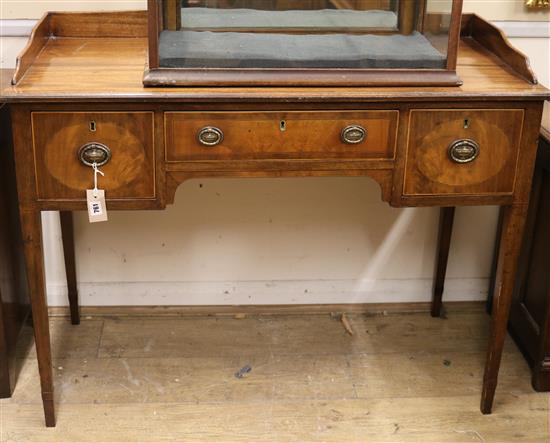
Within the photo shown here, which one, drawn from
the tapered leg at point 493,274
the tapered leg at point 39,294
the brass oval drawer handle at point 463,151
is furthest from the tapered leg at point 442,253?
the tapered leg at point 39,294

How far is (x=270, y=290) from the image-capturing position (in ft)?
9.16

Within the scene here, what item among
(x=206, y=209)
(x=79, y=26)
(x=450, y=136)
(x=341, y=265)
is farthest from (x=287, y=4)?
(x=341, y=265)

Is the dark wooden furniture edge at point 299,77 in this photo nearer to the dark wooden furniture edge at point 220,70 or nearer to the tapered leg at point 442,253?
the dark wooden furniture edge at point 220,70

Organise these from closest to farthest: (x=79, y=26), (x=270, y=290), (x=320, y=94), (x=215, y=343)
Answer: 1. (x=320, y=94)
2. (x=79, y=26)
3. (x=215, y=343)
4. (x=270, y=290)

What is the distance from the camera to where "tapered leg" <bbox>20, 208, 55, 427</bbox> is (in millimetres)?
1988

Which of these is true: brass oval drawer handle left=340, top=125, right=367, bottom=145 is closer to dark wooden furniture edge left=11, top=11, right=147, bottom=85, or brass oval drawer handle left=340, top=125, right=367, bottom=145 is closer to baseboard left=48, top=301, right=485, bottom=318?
dark wooden furniture edge left=11, top=11, right=147, bottom=85

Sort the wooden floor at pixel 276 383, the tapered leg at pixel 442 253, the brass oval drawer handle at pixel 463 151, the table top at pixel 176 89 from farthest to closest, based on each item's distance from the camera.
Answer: the tapered leg at pixel 442 253
the wooden floor at pixel 276 383
the brass oval drawer handle at pixel 463 151
the table top at pixel 176 89

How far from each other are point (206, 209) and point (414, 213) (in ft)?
2.17

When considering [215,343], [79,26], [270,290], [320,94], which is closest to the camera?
[320,94]

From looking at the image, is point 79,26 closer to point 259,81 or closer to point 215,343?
point 259,81

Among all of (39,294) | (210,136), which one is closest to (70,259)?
(39,294)

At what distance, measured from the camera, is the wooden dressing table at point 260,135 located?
1894mm

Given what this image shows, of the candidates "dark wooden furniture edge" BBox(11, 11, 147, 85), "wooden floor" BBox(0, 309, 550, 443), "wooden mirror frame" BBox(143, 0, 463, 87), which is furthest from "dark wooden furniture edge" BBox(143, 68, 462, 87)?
"wooden floor" BBox(0, 309, 550, 443)

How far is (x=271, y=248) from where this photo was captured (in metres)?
2.73
